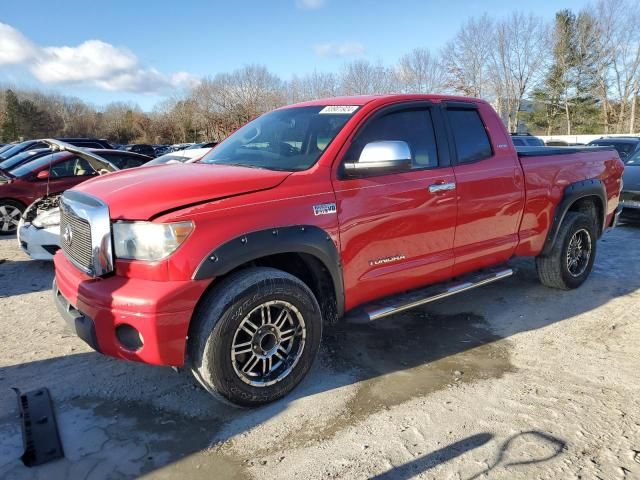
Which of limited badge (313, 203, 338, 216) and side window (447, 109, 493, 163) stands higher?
side window (447, 109, 493, 163)

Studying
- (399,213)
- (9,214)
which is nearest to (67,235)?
(399,213)

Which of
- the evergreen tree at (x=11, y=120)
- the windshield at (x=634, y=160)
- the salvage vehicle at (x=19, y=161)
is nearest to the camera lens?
the salvage vehicle at (x=19, y=161)

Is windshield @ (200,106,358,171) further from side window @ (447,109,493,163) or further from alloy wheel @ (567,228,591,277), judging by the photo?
alloy wheel @ (567,228,591,277)

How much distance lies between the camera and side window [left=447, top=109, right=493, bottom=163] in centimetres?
424

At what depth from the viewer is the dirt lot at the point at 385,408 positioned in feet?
8.58

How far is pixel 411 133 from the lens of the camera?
3959 millimetres

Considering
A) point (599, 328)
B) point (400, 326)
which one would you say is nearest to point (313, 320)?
point (400, 326)

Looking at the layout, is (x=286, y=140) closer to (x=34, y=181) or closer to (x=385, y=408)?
(x=385, y=408)

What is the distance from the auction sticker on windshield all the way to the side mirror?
1.52 feet

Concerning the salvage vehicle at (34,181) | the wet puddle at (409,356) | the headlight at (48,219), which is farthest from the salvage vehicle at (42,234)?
the wet puddle at (409,356)

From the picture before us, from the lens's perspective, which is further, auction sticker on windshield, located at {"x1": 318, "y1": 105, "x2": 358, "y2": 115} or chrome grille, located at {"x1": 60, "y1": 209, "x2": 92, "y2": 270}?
auction sticker on windshield, located at {"x1": 318, "y1": 105, "x2": 358, "y2": 115}

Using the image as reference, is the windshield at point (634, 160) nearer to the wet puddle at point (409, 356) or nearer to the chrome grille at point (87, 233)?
the wet puddle at point (409, 356)

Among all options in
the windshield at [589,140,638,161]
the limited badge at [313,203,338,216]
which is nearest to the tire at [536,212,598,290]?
the limited badge at [313,203,338,216]

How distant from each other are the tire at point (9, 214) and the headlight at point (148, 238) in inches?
277
